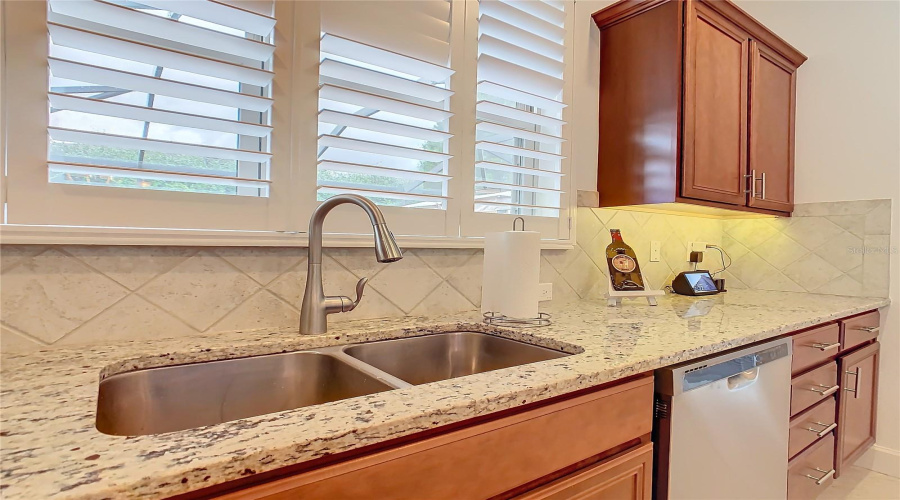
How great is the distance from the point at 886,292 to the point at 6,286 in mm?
3368

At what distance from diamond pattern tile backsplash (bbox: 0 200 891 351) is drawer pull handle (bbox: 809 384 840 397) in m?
0.78

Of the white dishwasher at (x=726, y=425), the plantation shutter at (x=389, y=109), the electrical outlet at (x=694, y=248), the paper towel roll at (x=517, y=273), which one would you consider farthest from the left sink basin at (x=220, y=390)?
the electrical outlet at (x=694, y=248)

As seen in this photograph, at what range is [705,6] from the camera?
1.91 meters

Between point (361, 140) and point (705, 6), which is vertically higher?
point (705, 6)

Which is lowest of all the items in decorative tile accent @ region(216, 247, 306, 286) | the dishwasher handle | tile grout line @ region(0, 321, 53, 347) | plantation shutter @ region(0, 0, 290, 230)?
the dishwasher handle

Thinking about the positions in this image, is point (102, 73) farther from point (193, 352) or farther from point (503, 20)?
point (503, 20)

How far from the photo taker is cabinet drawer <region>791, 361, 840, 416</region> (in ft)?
5.37

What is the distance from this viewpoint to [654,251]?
2359 mm

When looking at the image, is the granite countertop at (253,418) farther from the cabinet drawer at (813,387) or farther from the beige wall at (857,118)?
the beige wall at (857,118)

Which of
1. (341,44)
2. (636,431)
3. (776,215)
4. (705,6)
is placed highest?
(705,6)

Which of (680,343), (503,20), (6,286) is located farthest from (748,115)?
(6,286)

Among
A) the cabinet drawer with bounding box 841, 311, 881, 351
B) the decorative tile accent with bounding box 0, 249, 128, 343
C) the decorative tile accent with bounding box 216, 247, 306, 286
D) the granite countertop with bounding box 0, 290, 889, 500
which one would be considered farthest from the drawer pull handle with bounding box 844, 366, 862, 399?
the decorative tile accent with bounding box 0, 249, 128, 343

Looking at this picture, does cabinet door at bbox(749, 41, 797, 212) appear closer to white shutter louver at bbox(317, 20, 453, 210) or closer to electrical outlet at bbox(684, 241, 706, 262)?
electrical outlet at bbox(684, 241, 706, 262)

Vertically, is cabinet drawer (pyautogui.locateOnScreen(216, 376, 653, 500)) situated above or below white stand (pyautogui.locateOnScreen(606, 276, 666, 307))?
below
